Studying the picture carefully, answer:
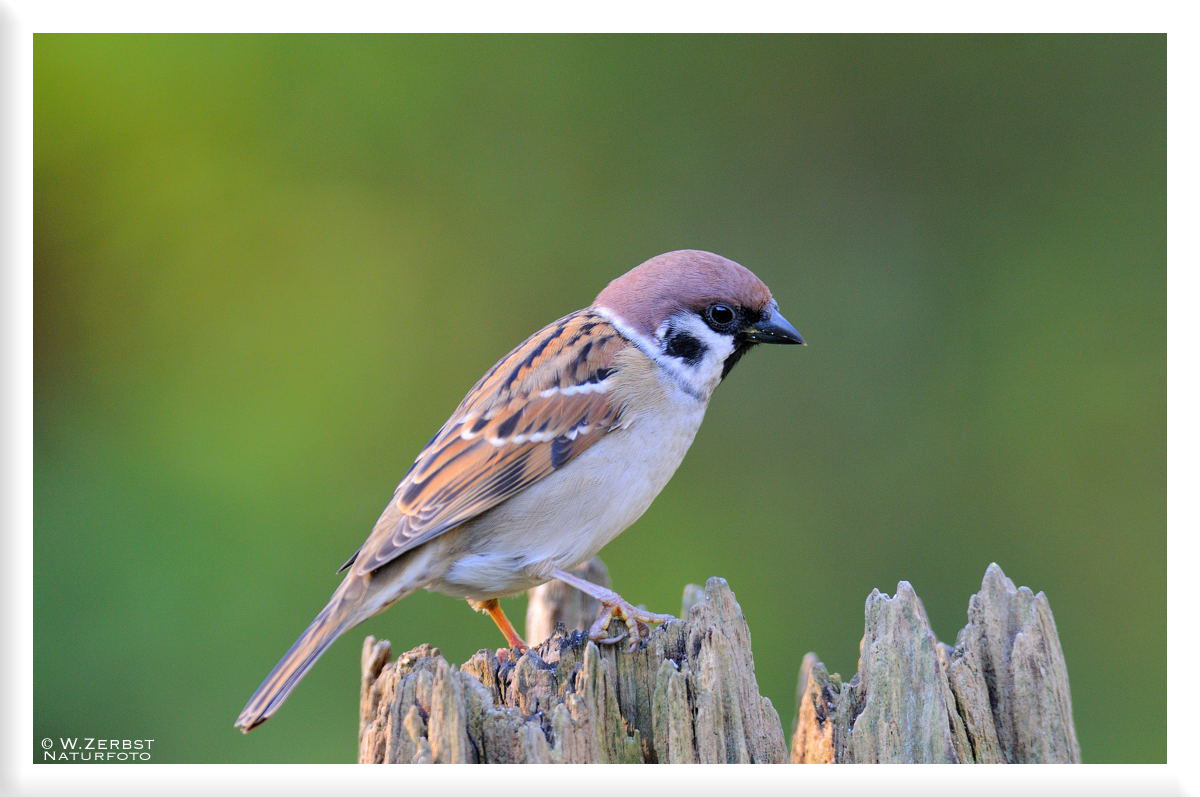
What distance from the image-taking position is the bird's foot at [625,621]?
349 centimetres

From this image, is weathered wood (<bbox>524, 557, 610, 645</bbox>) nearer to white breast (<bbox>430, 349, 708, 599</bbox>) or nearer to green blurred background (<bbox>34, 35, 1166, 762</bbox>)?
white breast (<bbox>430, 349, 708, 599</bbox>)

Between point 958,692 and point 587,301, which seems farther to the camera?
point 587,301

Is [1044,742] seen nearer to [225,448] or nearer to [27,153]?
[27,153]

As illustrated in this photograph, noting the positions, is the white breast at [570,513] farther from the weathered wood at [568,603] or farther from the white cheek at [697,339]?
the weathered wood at [568,603]

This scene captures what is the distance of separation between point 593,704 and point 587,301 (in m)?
3.65

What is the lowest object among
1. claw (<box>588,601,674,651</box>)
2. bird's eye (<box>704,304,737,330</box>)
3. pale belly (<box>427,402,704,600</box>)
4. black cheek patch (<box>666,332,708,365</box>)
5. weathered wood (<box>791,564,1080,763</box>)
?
weathered wood (<box>791,564,1080,763</box>)

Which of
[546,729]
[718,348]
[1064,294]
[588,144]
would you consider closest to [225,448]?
[588,144]

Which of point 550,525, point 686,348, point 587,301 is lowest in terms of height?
point 550,525

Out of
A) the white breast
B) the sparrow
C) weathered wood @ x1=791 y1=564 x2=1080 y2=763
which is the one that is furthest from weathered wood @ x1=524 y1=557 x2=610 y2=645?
weathered wood @ x1=791 y1=564 x2=1080 y2=763

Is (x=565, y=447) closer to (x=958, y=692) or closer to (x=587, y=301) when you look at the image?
(x=958, y=692)

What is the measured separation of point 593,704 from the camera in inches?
123

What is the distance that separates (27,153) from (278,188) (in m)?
2.46

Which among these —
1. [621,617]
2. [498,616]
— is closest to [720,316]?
[621,617]

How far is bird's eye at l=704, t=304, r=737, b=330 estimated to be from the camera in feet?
13.7
